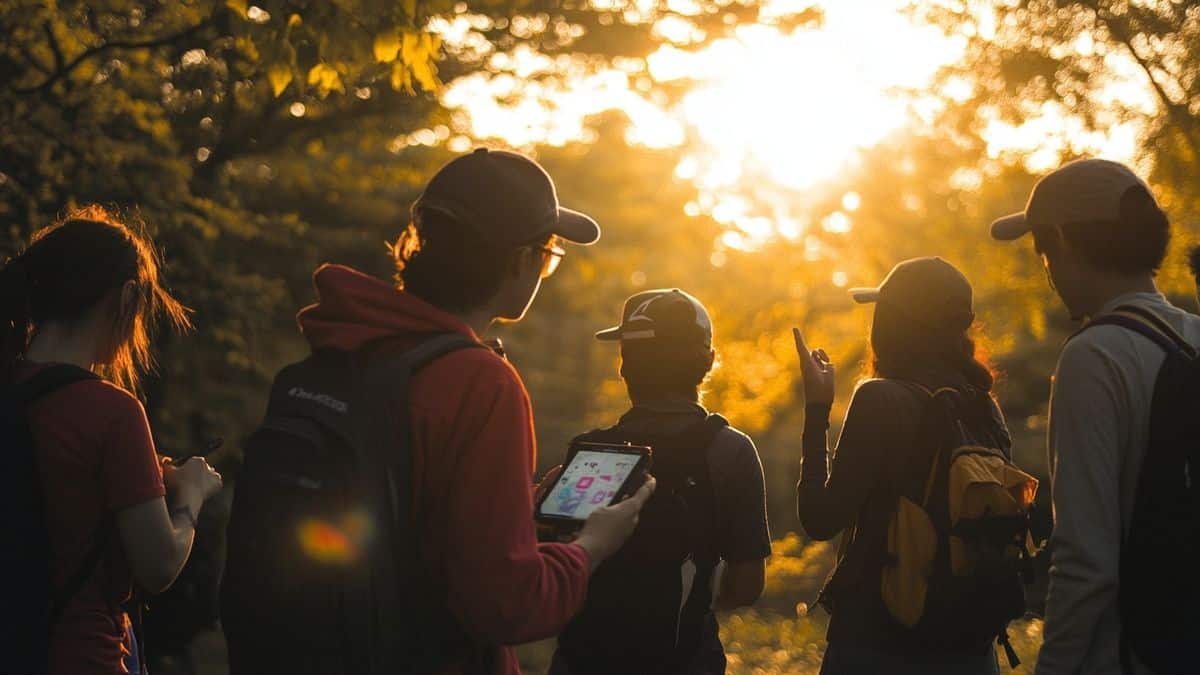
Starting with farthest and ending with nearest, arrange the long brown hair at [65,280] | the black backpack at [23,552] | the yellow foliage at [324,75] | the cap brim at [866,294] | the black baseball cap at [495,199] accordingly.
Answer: the yellow foliage at [324,75], the cap brim at [866,294], the long brown hair at [65,280], the black backpack at [23,552], the black baseball cap at [495,199]

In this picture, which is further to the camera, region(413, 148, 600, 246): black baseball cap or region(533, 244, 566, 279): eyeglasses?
region(533, 244, 566, 279): eyeglasses

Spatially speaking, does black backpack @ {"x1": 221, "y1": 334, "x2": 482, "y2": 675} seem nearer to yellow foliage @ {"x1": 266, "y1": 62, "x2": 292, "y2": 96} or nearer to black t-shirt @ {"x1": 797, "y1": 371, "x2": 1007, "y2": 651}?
black t-shirt @ {"x1": 797, "y1": 371, "x2": 1007, "y2": 651}

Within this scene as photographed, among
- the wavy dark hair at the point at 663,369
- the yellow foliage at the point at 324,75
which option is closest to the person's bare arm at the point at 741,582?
the wavy dark hair at the point at 663,369

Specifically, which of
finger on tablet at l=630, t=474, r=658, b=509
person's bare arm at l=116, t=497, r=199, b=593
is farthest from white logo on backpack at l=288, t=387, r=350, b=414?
person's bare arm at l=116, t=497, r=199, b=593

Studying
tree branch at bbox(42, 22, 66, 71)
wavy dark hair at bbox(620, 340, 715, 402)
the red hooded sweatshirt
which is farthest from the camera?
tree branch at bbox(42, 22, 66, 71)

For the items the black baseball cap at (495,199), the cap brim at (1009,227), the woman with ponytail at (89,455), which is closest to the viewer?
the black baseball cap at (495,199)

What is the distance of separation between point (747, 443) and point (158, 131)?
7.16 metres

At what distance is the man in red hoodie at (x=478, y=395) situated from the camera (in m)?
2.41

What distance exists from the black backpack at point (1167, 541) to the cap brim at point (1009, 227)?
80 centimetres

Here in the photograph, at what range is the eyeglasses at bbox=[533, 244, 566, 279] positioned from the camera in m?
2.78

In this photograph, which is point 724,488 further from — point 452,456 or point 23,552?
point 23,552

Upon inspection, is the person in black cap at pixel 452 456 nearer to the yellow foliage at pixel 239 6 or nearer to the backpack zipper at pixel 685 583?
the backpack zipper at pixel 685 583

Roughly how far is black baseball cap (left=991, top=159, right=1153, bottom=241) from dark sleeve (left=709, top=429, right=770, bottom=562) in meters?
1.14

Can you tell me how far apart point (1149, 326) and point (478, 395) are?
1525 mm
